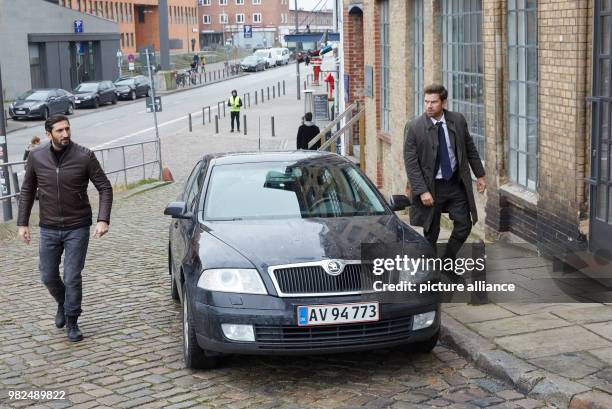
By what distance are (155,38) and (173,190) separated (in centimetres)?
8354

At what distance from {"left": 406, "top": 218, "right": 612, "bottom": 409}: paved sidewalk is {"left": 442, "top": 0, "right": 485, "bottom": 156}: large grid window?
352cm

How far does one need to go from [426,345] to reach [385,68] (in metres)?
11.6

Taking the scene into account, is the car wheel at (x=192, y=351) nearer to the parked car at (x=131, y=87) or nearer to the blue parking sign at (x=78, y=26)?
the parked car at (x=131, y=87)

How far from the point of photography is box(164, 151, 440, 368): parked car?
6480mm

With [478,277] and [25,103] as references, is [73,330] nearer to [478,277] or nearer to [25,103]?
[478,277]

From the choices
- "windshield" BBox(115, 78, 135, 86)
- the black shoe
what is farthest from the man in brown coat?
"windshield" BBox(115, 78, 135, 86)

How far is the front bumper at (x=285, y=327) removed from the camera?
6445 millimetres

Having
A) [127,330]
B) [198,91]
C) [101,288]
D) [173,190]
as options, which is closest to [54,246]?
[127,330]

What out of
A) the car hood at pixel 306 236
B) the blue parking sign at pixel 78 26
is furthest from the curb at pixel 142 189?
the blue parking sign at pixel 78 26

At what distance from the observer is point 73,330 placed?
8141mm

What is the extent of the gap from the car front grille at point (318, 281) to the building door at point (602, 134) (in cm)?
329

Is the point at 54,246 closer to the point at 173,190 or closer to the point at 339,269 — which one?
the point at 339,269

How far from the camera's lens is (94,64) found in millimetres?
71625

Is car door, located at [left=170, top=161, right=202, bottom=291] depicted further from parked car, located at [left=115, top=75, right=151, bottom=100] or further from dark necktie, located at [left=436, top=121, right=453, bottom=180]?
parked car, located at [left=115, top=75, right=151, bottom=100]
